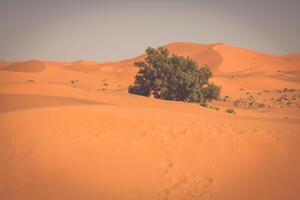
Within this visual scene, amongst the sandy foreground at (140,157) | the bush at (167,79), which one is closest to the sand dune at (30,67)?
the bush at (167,79)

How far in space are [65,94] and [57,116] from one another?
29.5 ft

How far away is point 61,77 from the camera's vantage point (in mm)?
52750

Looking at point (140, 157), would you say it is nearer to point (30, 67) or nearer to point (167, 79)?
point (167, 79)

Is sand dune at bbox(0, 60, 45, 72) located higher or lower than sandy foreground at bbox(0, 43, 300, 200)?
higher

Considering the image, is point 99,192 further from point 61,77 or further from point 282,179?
point 61,77

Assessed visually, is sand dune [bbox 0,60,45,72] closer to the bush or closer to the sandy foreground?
the bush

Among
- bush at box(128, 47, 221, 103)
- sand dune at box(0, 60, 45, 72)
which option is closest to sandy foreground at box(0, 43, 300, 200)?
bush at box(128, 47, 221, 103)

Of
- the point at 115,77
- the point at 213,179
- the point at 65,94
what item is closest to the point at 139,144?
the point at 213,179

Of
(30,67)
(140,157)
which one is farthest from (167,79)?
(30,67)

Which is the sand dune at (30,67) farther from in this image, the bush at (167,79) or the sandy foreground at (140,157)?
the sandy foreground at (140,157)

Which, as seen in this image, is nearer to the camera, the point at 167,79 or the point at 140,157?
the point at 140,157

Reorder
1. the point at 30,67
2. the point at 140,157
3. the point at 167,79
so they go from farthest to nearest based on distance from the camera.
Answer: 1. the point at 30,67
2. the point at 167,79
3. the point at 140,157

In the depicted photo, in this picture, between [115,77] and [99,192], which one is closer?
[99,192]

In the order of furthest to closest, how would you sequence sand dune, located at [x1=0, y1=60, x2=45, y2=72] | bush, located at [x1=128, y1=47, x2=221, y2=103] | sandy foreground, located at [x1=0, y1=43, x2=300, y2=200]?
sand dune, located at [x1=0, y1=60, x2=45, y2=72] → bush, located at [x1=128, y1=47, x2=221, y2=103] → sandy foreground, located at [x1=0, y1=43, x2=300, y2=200]
